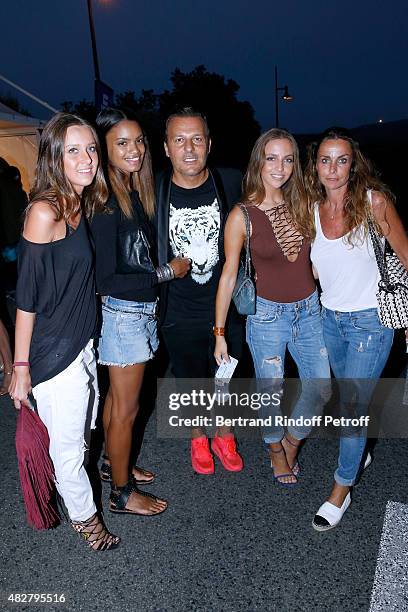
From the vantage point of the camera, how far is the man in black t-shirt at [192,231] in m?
2.91

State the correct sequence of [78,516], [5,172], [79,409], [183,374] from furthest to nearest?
[5,172]
[183,374]
[78,516]
[79,409]

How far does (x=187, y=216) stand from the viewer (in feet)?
9.72

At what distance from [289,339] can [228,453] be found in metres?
1.00

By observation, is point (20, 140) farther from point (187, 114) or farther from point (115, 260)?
point (115, 260)

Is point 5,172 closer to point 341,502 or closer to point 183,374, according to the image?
point 183,374

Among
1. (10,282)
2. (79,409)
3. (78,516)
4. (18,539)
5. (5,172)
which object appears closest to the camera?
(79,409)

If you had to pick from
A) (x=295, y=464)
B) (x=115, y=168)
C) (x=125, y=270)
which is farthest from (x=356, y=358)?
(x=115, y=168)

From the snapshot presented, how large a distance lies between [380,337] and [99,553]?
6.10 feet

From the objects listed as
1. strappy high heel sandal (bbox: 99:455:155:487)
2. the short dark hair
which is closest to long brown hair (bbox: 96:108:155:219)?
the short dark hair

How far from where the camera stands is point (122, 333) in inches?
105

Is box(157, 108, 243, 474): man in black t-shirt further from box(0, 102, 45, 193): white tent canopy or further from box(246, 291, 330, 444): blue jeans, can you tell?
box(0, 102, 45, 193): white tent canopy

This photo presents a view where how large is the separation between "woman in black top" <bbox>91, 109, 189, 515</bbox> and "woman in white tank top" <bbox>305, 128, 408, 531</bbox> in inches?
31.9

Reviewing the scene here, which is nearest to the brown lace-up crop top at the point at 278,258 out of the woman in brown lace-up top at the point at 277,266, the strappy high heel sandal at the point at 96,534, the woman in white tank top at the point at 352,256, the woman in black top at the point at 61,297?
the woman in brown lace-up top at the point at 277,266

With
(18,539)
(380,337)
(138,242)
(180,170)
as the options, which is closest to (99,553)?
(18,539)
